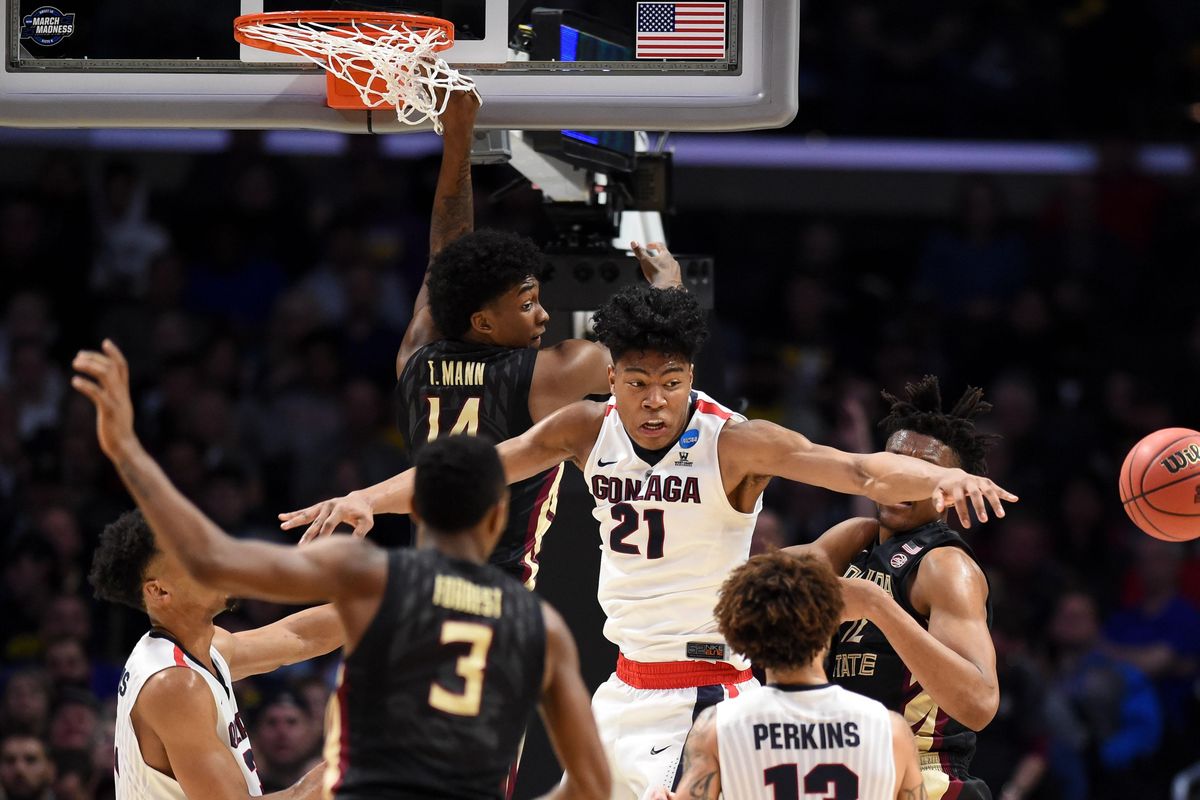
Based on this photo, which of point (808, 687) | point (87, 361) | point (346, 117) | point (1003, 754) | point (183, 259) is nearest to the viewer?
point (87, 361)

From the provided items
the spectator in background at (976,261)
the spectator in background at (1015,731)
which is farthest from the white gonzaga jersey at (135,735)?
the spectator in background at (976,261)

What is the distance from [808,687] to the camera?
4.55 m

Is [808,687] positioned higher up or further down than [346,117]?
further down

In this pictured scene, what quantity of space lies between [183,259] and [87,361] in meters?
8.59

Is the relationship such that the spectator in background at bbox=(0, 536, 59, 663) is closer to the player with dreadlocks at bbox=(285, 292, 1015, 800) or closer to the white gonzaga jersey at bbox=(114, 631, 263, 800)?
the white gonzaga jersey at bbox=(114, 631, 263, 800)

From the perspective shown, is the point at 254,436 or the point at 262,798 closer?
the point at 262,798

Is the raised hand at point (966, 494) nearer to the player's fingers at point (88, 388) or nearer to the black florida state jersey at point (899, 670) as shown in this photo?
the black florida state jersey at point (899, 670)

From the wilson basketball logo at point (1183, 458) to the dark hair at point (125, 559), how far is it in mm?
3527

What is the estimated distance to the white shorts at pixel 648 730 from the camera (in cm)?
534

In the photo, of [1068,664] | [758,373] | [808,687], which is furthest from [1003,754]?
[808,687]

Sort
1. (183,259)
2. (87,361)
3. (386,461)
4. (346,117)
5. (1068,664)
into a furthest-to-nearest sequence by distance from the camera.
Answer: (183,259), (386,461), (1068,664), (346,117), (87,361)

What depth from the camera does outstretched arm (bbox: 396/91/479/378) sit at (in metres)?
6.29

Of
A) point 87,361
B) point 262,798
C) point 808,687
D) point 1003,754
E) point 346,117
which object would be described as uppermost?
point 346,117

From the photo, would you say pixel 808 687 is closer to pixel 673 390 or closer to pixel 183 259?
pixel 673 390
